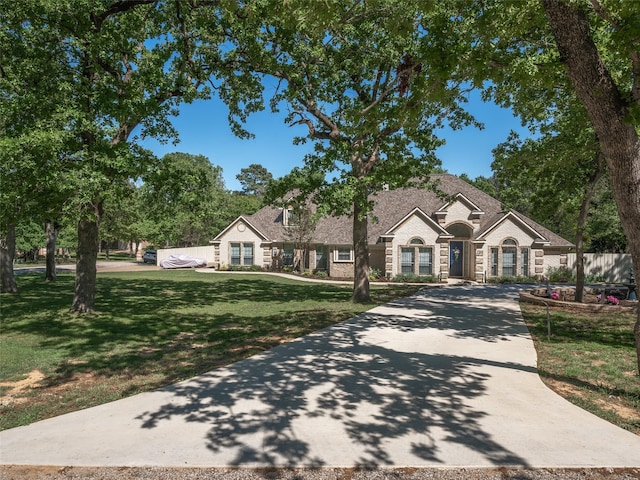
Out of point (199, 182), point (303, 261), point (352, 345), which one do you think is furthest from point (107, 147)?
point (303, 261)

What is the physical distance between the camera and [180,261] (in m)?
43.0

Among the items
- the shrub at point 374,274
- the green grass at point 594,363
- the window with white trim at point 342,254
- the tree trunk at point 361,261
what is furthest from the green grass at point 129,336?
the window with white trim at point 342,254

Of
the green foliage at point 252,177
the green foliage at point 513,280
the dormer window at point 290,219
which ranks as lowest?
the green foliage at point 513,280

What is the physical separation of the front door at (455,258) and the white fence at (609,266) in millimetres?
7536

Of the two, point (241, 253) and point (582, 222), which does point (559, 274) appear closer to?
point (582, 222)

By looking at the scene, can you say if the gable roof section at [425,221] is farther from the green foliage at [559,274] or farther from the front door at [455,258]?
the green foliage at [559,274]

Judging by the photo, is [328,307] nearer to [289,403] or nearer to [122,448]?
[289,403]

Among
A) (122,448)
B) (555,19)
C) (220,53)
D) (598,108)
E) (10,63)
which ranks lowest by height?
(122,448)

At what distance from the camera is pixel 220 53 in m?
15.7

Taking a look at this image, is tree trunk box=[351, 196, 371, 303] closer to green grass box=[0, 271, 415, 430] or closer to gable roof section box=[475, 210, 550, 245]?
green grass box=[0, 271, 415, 430]

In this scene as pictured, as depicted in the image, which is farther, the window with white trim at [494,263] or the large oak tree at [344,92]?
the window with white trim at [494,263]

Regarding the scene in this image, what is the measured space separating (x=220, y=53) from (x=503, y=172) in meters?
11.9

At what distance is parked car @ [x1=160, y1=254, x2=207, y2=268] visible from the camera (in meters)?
42.6

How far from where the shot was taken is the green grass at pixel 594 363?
6.04 m
